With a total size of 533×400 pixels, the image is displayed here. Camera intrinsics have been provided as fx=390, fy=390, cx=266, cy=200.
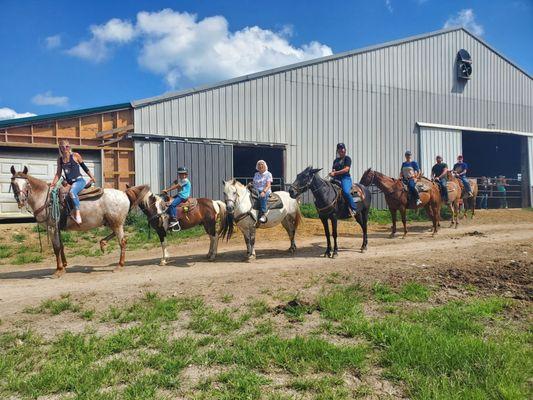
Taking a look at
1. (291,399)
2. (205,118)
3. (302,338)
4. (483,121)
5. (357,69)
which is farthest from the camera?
(483,121)

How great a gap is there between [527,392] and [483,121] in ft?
84.5

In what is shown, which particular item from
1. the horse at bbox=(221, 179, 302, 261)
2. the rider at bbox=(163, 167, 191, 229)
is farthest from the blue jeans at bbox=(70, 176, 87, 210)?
the horse at bbox=(221, 179, 302, 261)

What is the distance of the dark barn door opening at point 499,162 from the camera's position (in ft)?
86.4

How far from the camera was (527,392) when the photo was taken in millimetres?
3215

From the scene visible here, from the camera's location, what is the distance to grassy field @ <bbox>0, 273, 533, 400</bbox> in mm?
3406

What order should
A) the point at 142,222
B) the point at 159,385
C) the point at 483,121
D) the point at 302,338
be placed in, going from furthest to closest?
the point at 483,121 < the point at 142,222 < the point at 302,338 < the point at 159,385

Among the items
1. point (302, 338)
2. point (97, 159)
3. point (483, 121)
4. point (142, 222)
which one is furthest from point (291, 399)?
point (483, 121)

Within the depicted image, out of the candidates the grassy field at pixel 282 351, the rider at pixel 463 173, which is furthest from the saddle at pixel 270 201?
the rider at pixel 463 173

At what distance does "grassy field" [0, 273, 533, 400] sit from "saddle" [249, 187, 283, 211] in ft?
13.2

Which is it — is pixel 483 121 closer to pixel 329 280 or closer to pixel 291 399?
pixel 329 280

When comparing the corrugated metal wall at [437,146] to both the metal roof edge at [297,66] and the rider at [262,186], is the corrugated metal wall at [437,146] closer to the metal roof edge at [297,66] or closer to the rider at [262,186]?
the metal roof edge at [297,66]

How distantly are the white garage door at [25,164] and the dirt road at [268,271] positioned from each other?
18.7 feet

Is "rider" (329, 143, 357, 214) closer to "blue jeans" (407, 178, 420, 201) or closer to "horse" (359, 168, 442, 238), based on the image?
"horse" (359, 168, 442, 238)

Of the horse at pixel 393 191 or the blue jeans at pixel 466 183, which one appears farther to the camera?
the blue jeans at pixel 466 183
